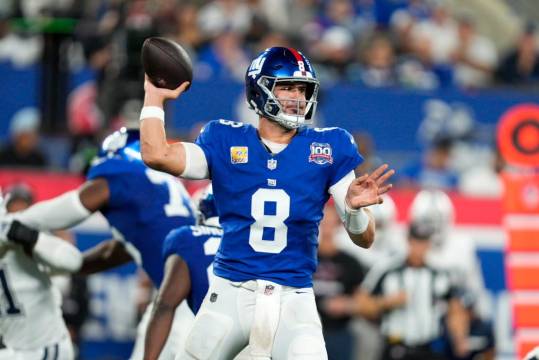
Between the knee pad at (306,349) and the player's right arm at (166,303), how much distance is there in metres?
0.95

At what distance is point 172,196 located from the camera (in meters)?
6.82

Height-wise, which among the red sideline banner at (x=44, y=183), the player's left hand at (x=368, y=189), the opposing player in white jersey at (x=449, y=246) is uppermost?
the player's left hand at (x=368, y=189)

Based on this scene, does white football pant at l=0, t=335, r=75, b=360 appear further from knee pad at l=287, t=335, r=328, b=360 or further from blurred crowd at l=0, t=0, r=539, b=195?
blurred crowd at l=0, t=0, r=539, b=195

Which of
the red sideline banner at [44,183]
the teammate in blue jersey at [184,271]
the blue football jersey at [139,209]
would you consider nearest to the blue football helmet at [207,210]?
the teammate in blue jersey at [184,271]

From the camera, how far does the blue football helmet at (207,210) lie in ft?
20.4

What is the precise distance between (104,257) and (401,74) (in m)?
7.04

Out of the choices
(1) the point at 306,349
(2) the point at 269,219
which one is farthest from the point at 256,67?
(1) the point at 306,349

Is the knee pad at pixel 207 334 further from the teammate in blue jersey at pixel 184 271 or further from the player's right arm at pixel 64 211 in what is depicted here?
the player's right arm at pixel 64 211


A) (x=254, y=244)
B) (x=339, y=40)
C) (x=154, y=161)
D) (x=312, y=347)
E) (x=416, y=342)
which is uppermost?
(x=339, y=40)

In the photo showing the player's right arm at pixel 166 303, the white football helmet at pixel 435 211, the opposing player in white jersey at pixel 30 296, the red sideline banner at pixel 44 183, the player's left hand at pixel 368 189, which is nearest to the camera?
the player's left hand at pixel 368 189

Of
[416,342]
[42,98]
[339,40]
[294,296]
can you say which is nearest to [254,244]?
[294,296]

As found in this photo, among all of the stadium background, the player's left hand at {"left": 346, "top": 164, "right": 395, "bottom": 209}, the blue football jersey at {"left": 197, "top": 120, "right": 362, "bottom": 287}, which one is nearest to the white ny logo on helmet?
the blue football jersey at {"left": 197, "top": 120, "right": 362, "bottom": 287}

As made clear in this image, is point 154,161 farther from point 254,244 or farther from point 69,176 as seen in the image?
point 69,176

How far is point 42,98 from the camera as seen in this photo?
11586 millimetres
